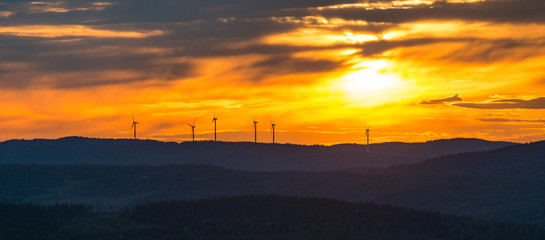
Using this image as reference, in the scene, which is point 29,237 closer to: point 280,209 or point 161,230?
point 161,230

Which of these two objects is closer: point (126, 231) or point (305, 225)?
point (126, 231)

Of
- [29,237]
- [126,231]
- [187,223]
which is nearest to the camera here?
[29,237]

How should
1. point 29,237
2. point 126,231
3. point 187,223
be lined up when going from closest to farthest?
point 29,237
point 126,231
point 187,223

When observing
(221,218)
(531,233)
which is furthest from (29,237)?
(531,233)

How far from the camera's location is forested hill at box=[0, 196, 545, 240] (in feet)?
515

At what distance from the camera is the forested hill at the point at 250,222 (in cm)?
15688

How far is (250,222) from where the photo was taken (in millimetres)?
170375

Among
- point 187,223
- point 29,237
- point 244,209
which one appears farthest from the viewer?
point 244,209

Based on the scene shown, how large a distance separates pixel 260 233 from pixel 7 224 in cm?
4265

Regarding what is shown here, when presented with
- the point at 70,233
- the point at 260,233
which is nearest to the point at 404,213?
the point at 260,233

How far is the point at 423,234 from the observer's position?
174 metres

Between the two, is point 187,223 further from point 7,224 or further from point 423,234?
point 423,234

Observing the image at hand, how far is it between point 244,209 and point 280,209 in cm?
708

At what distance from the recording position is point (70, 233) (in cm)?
15312
